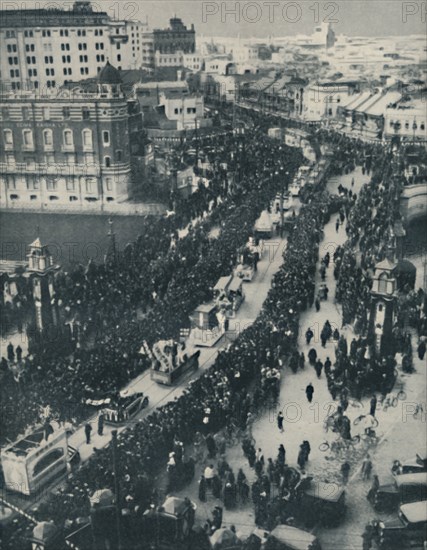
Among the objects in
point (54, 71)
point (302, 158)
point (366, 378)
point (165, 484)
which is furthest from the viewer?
point (302, 158)

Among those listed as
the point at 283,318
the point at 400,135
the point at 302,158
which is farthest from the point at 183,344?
the point at 400,135

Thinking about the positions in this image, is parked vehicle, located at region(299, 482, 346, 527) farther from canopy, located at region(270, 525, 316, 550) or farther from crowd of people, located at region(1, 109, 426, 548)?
canopy, located at region(270, 525, 316, 550)

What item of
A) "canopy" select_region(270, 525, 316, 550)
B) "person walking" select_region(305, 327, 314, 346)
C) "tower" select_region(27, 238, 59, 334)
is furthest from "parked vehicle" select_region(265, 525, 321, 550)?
"tower" select_region(27, 238, 59, 334)

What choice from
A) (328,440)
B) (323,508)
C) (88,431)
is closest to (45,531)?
(88,431)

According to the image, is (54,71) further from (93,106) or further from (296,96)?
(296,96)

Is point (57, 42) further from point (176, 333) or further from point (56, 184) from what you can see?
point (176, 333)

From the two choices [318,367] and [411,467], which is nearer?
[411,467]
